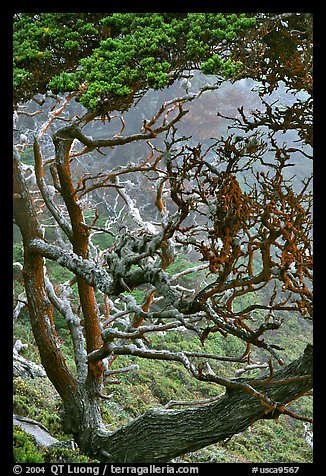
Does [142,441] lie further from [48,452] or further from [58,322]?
[58,322]

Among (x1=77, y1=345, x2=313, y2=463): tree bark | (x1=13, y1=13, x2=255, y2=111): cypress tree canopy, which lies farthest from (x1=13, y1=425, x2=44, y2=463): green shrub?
(x1=13, y1=13, x2=255, y2=111): cypress tree canopy

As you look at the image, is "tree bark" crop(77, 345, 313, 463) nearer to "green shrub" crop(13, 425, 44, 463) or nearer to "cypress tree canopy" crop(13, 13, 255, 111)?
"green shrub" crop(13, 425, 44, 463)

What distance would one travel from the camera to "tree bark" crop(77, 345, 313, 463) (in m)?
3.41

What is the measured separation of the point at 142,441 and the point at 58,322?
5661 millimetres

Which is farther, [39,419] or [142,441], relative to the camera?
[39,419]

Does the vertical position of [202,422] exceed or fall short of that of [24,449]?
A: it exceeds it

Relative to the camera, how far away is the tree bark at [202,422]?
134 inches

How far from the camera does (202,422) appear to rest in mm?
3688

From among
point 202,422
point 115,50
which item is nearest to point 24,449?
point 202,422

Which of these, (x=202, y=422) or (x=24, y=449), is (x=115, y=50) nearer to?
(x=202, y=422)
